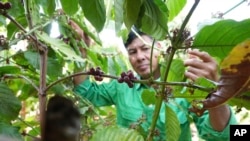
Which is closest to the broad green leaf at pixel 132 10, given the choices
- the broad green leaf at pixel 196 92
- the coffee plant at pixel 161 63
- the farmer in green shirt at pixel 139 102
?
the coffee plant at pixel 161 63

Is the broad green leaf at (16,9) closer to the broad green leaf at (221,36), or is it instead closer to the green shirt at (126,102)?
the green shirt at (126,102)

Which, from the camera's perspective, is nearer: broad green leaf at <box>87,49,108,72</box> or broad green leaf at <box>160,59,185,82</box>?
broad green leaf at <box>160,59,185,82</box>

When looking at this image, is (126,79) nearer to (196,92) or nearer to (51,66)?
(196,92)

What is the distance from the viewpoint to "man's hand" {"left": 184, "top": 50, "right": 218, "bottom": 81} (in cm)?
80

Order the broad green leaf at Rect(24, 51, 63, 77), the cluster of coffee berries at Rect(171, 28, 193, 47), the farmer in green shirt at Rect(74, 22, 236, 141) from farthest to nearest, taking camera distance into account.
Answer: the farmer in green shirt at Rect(74, 22, 236, 141), the broad green leaf at Rect(24, 51, 63, 77), the cluster of coffee berries at Rect(171, 28, 193, 47)

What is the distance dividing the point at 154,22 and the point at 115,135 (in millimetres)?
192

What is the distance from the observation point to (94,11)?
2.44 feet

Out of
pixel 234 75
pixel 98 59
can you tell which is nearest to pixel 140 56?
pixel 98 59

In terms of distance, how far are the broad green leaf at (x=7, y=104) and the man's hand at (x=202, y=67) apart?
32cm

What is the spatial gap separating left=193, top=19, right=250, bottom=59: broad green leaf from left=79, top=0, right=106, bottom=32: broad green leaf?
0.18 metres

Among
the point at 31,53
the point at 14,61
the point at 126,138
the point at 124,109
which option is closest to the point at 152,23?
the point at 126,138

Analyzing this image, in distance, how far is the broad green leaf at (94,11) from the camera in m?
0.74

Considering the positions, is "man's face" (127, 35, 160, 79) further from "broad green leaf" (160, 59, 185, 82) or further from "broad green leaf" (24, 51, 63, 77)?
"broad green leaf" (160, 59, 185, 82)

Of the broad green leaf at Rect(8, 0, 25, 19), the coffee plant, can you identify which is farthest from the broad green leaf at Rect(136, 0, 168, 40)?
the broad green leaf at Rect(8, 0, 25, 19)
